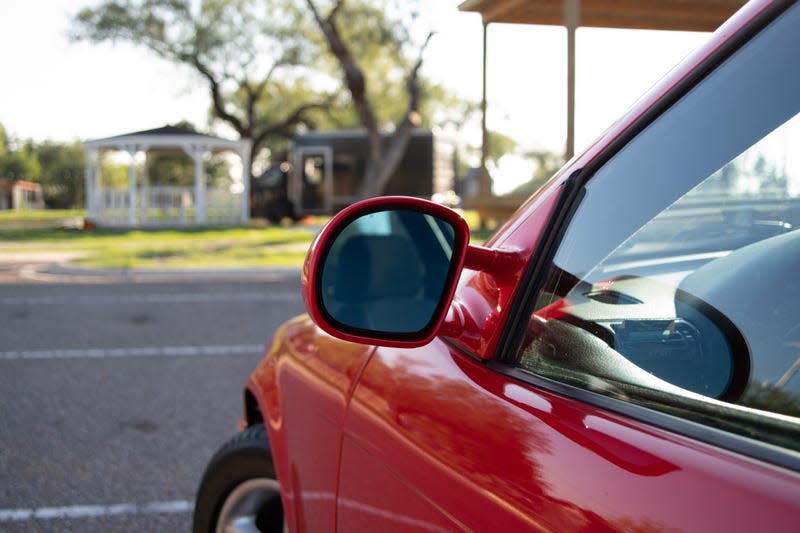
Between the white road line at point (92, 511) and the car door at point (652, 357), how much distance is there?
243 cm

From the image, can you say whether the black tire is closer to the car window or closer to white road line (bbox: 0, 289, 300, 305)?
the car window

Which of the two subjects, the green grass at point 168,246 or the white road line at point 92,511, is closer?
the white road line at point 92,511

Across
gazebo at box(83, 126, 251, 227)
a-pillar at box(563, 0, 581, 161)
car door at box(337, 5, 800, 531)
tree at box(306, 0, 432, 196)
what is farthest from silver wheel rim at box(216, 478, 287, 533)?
gazebo at box(83, 126, 251, 227)

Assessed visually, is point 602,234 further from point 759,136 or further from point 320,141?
point 320,141

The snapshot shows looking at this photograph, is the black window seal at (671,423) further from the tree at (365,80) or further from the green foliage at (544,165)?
the tree at (365,80)

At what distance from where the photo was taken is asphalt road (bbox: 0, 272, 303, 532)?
12.7 ft

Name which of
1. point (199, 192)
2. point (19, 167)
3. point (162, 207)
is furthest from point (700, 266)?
point (19, 167)

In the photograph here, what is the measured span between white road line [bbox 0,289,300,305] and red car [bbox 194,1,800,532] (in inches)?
360

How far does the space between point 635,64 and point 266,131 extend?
3774cm

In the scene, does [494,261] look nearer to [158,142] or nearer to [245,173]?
[158,142]

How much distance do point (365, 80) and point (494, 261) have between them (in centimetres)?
2396

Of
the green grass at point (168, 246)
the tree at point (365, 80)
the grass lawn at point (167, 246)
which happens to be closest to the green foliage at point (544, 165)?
the grass lawn at point (167, 246)

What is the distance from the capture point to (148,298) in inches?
429

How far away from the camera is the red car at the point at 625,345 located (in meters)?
1.09
